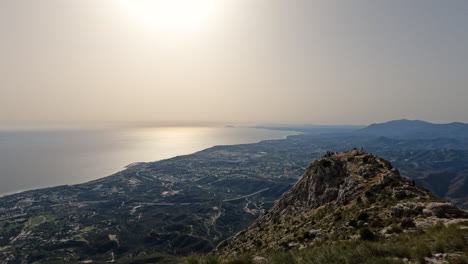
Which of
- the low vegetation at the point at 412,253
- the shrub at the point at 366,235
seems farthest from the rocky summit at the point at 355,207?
the low vegetation at the point at 412,253

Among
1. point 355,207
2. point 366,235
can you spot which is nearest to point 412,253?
point 366,235

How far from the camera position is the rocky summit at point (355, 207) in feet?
58.0

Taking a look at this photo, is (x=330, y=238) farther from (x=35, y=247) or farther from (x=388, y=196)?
(x=35, y=247)

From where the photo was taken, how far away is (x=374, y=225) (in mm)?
19219

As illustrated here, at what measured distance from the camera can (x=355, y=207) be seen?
84.7ft

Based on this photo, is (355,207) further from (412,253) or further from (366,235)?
(412,253)

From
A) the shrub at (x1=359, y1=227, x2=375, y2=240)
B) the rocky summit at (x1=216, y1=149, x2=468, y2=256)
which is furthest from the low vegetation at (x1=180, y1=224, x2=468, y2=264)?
the rocky summit at (x1=216, y1=149, x2=468, y2=256)

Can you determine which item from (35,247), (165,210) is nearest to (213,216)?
(165,210)

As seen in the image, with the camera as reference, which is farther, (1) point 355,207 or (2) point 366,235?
(1) point 355,207

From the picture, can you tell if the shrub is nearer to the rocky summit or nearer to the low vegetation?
the rocky summit

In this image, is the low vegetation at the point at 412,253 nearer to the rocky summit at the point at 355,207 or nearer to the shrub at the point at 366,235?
the shrub at the point at 366,235

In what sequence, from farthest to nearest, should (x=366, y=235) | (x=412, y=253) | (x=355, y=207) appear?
(x=355, y=207) → (x=366, y=235) → (x=412, y=253)

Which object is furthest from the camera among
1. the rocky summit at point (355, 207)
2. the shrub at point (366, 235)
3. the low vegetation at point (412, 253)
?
the rocky summit at point (355, 207)

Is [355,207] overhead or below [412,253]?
below
